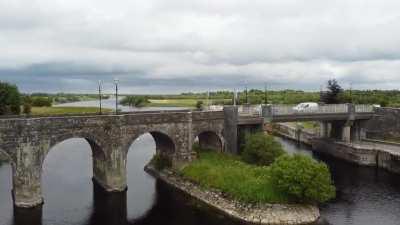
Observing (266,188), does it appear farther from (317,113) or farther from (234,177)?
(317,113)

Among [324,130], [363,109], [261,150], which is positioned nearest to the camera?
[261,150]

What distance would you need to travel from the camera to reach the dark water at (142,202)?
49.9 metres

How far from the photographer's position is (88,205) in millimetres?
54969

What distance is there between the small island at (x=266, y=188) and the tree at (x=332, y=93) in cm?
6909

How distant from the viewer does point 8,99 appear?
4181 inches

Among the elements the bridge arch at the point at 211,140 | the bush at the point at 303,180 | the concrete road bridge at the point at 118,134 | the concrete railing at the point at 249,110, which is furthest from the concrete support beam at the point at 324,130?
the bush at the point at 303,180

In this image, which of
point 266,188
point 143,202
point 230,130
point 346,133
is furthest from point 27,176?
point 346,133

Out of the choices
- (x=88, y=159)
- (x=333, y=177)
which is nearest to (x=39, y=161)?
(x=88, y=159)

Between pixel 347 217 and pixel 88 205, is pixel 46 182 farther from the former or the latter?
pixel 347 217

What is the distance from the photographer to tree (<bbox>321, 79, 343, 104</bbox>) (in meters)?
124

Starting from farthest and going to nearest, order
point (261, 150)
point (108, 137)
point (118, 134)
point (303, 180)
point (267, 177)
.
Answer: point (261, 150) → point (118, 134) → point (108, 137) → point (267, 177) → point (303, 180)

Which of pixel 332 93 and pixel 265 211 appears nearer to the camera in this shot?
pixel 265 211

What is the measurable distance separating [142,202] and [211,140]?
20.4 m

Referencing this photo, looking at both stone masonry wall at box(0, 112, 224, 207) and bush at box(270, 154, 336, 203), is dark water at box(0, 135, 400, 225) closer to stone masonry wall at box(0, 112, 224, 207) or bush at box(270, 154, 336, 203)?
stone masonry wall at box(0, 112, 224, 207)
